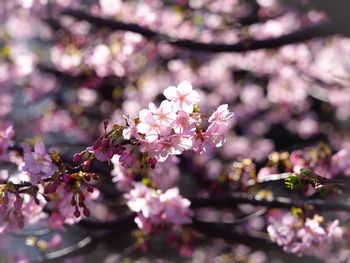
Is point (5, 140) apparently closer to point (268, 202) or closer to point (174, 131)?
point (174, 131)

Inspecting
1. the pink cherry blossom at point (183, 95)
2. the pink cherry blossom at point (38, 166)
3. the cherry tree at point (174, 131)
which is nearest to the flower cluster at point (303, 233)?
the cherry tree at point (174, 131)

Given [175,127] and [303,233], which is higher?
[175,127]

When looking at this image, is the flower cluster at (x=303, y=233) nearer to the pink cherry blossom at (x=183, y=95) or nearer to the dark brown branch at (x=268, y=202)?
the dark brown branch at (x=268, y=202)

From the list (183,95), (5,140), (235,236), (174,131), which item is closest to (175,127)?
(174,131)

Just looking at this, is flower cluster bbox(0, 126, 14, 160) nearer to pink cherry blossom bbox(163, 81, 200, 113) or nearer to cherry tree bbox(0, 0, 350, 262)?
cherry tree bbox(0, 0, 350, 262)

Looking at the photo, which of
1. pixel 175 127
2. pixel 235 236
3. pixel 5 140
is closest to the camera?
pixel 175 127
